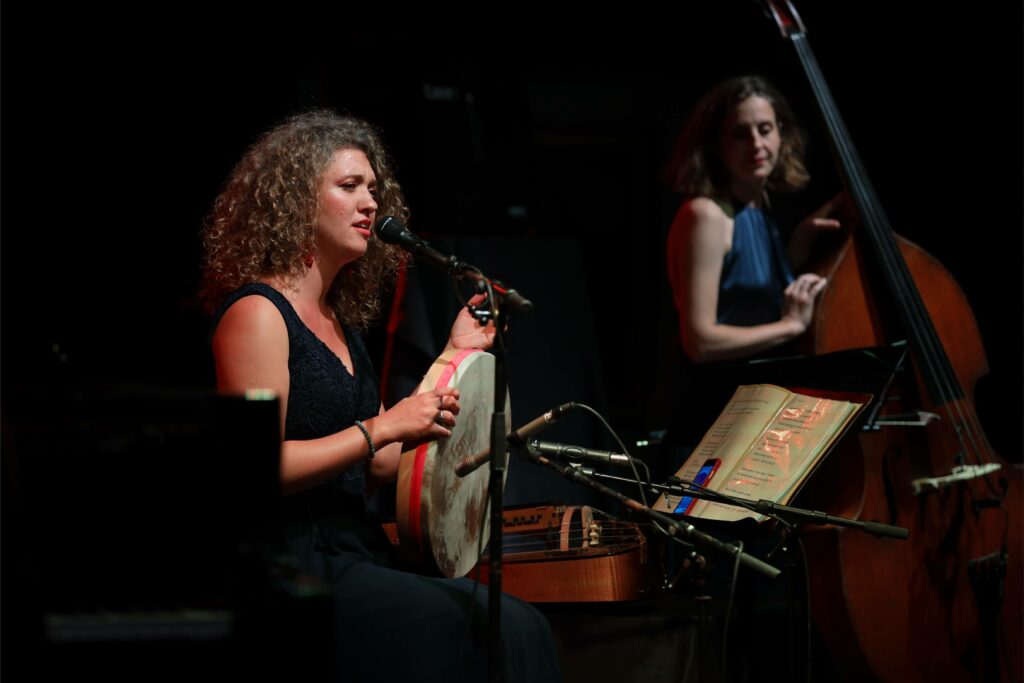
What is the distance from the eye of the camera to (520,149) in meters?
4.02

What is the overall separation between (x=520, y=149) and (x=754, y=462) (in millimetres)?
1997

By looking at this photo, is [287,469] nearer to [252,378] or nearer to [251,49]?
[252,378]

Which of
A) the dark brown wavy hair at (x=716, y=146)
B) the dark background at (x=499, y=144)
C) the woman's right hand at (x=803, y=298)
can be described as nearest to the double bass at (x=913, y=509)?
the woman's right hand at (x=803, y=298)

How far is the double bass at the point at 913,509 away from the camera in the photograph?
2.90m

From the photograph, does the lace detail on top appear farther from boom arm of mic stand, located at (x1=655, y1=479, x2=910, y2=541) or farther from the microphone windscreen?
boom arm of mic stand, located at (x1=655, y1=479, x2=910, y2=541)

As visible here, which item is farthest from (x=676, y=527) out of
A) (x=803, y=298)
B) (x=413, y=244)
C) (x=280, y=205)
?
(x=803, y=298)

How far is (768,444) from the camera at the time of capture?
7.86 ft

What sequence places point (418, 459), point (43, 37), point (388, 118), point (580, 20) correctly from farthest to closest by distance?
point (580, 20) < point (388, 118) < point (43, 37) < point (418, 459)

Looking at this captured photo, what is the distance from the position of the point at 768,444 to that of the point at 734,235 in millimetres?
1294

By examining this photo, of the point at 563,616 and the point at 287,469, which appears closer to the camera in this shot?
the point at 287,469

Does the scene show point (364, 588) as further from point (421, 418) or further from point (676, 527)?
point (676, 527)

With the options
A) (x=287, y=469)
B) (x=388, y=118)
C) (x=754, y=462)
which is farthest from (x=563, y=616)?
(x=388, y=118)

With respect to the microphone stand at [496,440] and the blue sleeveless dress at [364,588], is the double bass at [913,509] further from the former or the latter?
the microphone stand at [496,440]

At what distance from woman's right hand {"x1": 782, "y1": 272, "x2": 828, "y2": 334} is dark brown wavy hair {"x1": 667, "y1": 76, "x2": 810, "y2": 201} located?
471 mm
